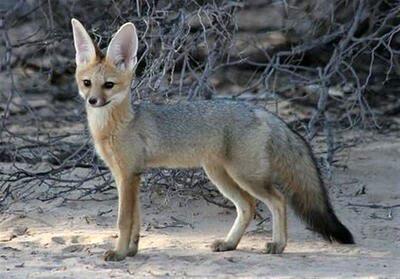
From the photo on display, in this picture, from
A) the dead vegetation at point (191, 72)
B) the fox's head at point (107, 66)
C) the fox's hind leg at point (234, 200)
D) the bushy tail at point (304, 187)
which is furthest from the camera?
the dead vegetation at point (191, 72)

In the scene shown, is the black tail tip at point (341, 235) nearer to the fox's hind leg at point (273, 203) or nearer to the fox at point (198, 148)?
the fox at point (198, 148)

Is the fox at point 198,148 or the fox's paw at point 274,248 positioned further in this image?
the fox's paw at point 274,248

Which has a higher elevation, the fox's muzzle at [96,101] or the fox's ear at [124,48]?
the fox's ear at [124,48]

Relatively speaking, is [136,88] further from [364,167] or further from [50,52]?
[50,52]

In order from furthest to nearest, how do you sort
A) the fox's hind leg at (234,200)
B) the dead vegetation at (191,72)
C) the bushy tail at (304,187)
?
the dead vegetation at (191,72) → the fox's hind leg at (234,200) → the bushy tail at (304,187)

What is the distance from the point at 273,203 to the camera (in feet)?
18.7

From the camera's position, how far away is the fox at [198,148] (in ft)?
18.3

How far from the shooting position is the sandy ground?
532 cm

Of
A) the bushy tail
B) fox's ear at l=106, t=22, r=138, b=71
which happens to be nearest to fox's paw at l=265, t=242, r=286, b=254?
the bushy tail

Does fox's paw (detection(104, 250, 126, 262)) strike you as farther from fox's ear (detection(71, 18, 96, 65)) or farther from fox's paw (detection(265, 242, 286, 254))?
fox's ear (detection(71, 18, 96, 65))

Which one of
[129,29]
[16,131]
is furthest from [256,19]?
[129,29]

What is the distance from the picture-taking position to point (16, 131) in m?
8.92

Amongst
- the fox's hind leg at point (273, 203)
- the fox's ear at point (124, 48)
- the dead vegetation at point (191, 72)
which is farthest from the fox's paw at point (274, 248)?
the fox's ear at point (124, 48)

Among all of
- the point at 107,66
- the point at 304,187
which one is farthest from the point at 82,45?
the point at 304,187
